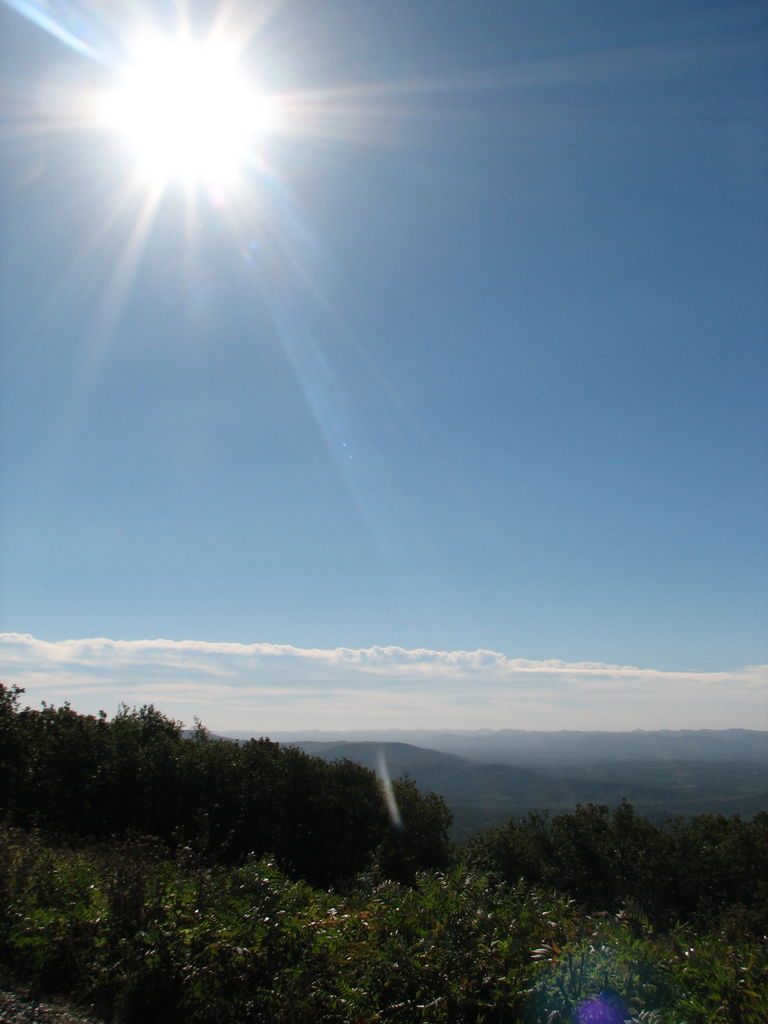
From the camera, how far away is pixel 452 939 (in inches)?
171

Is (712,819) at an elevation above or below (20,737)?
below

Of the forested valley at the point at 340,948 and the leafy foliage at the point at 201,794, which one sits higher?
the forested valley at the point at 340,948

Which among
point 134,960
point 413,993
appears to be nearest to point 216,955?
point 134,960

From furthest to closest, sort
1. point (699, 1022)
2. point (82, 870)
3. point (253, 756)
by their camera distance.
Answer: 1. point (253, 756)
2. point (82, 870)
3. point (699, 1022)

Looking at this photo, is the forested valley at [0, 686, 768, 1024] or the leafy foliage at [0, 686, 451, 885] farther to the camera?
the leafy foliage at [0, 686, 451, 885]

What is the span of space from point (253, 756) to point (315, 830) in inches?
158

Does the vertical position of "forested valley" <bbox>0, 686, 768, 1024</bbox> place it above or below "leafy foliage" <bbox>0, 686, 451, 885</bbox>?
above

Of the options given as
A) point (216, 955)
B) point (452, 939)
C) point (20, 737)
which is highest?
point (452, 939)

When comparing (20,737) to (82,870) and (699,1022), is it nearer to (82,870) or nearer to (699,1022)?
(82,870)

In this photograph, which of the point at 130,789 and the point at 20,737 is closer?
the point at 130,789

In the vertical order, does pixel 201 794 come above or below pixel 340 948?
below

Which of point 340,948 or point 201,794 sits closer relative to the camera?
point 340,948

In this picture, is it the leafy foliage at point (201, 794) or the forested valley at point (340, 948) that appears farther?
the leafy foliage at point (201, 794)

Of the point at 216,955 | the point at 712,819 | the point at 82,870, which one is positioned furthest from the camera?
the point at 712,819
